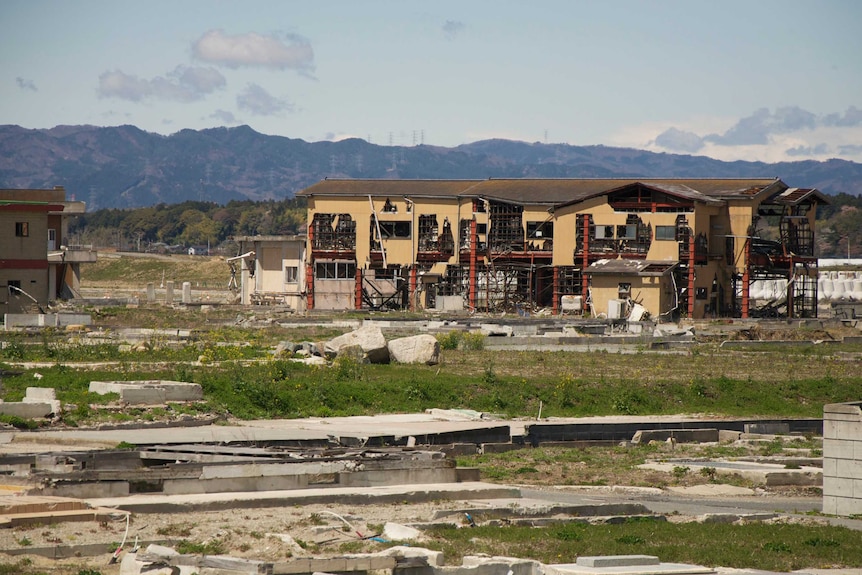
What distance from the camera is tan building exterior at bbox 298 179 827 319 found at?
219 ft

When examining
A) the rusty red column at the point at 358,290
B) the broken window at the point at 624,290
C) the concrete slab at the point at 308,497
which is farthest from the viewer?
the rusty red column at the point at 358,290

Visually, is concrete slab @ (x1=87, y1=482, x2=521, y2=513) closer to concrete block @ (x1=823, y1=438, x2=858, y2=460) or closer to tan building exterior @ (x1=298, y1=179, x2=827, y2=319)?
concrete block @ (x1=823, y1=438, x2=858, y2=460)

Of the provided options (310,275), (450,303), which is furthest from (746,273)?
(310,275)

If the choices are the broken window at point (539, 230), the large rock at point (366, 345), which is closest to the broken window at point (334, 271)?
the broken window at point (539, 230)

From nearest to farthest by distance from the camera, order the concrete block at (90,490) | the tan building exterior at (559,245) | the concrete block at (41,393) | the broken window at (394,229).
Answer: the concrete block at (90,490)
the concrete block at (41,393)
the tan building exterior at (559,245)
the broken window at (394,229)

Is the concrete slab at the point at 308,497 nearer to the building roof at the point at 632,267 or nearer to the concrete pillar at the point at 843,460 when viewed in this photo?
the concrete pillar at the point at 843,460

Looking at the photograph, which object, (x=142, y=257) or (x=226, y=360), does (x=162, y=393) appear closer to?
(x=226, y=360)

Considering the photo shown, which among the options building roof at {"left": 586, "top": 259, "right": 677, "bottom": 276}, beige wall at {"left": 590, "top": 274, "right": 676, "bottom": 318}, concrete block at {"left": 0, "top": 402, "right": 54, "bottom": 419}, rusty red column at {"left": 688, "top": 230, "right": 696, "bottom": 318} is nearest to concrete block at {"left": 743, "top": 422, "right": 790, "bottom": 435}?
concrete block at {"left": 0, "top": 402, "right": 54, "bottom": 419}

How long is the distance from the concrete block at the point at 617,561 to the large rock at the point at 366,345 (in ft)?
74.7

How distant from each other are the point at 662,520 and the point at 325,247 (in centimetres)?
5825

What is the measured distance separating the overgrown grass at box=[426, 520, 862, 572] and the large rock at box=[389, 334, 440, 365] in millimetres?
20834

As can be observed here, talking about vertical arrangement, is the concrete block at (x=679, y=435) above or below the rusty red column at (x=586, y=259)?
below

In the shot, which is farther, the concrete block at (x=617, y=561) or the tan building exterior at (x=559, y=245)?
the tan building exterior at (x=559, y=245)

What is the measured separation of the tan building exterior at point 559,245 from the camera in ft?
219
